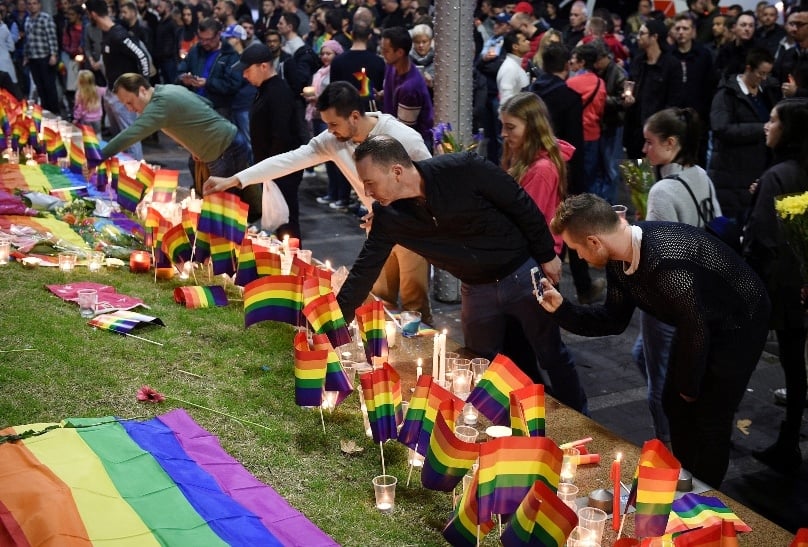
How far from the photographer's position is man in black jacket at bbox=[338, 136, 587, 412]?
404cm

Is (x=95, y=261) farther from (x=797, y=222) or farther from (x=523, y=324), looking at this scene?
(x=797, y=222)

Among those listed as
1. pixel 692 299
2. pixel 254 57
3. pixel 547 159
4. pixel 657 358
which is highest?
pixel 254 57

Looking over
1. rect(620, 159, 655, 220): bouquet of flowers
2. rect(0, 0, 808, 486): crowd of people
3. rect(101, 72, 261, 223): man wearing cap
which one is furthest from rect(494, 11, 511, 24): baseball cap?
rect(620, 159, 655, 220): bouquet of flowers

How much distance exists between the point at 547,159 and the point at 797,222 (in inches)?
63.7

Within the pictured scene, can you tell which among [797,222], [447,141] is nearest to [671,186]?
[797,222]

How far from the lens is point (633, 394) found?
5793 mm

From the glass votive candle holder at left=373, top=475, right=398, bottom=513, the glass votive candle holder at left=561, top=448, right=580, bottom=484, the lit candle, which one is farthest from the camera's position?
the glass votive candle holder at left=561, top=448, right=580, bottom=484

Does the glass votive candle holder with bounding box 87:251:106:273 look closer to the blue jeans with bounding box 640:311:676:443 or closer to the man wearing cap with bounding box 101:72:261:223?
the man wearing cap with bounding box 101:72:261:223

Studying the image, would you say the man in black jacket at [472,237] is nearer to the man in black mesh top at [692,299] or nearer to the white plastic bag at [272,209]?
the man in black mesh top at [692,299]

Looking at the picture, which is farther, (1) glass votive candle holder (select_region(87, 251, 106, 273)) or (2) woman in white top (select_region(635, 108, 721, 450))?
(1) glass votive candle holder (select_region(87, 251, 106, 273))

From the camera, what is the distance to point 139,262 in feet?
18.6

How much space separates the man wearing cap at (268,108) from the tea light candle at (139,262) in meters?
1.84

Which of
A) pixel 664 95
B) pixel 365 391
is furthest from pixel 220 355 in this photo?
pixel 664 95

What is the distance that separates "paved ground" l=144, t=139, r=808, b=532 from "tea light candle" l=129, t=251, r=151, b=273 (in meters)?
2.25
